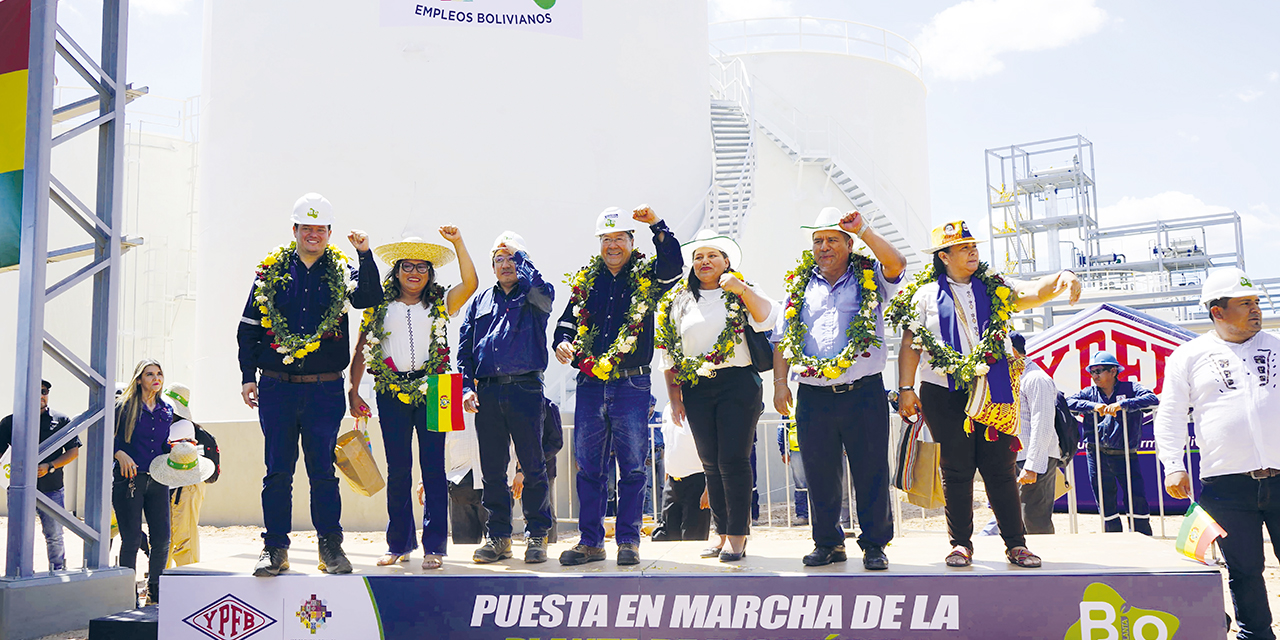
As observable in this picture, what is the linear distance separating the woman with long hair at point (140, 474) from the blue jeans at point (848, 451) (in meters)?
4.81

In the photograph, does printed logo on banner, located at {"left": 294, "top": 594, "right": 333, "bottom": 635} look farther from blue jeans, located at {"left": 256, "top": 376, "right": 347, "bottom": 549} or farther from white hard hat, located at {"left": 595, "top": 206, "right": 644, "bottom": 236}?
white hard hat, located at {"left": 595, "top": 206, "right": 644, "bottom": 236}

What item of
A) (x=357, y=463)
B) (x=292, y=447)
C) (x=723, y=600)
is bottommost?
(x=723, y=600)

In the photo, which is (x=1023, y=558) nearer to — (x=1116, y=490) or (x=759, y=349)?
(x=759, y=349)

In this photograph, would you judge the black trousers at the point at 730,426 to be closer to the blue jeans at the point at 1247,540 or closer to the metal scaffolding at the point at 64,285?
the blue jeans at the point at 1247,540

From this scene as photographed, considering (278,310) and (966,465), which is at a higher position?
(278,310)

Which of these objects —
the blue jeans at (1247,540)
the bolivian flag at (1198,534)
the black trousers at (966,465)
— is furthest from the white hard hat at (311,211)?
the blue jeans at (1247,540)

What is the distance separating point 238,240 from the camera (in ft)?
47.7

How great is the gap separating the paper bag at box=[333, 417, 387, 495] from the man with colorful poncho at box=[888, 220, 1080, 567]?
10.3ft

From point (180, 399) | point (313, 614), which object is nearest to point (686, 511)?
point (313, 614)

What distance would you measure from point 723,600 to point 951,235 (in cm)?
227

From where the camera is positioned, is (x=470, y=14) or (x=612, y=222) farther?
(x=470, y=14)

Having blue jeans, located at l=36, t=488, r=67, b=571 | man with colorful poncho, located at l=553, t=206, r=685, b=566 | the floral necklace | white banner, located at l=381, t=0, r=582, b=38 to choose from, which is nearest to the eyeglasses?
man with colorful poncho, located at l=553, t=206, r=685, b=566

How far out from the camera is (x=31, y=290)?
21.1 feet

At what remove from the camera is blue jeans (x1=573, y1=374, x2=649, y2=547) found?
18.2 ft
